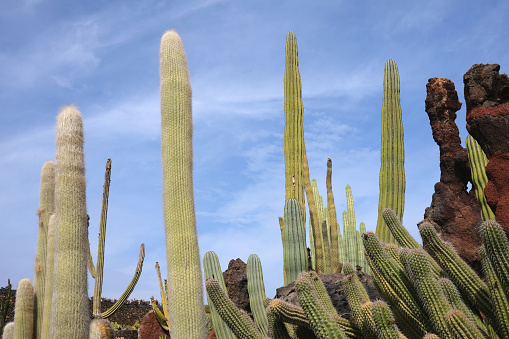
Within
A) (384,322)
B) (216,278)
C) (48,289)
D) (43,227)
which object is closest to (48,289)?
(48,289)

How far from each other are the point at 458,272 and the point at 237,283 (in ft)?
15.7

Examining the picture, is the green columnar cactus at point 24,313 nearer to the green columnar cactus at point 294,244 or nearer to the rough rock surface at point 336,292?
the green columnar cactus at point 294,244

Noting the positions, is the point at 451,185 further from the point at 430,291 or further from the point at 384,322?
the point at 384,322

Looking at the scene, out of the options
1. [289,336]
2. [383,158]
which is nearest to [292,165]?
[383,158]

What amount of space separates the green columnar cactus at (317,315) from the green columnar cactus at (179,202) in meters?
2.03

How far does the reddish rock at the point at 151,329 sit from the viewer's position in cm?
1054

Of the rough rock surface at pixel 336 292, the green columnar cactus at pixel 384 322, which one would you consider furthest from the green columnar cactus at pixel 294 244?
the green columnar cactus at pixel 384 322

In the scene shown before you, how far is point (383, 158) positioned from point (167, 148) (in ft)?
10.0

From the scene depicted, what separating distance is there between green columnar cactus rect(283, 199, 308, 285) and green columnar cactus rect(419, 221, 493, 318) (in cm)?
300

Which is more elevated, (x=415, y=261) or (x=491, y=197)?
(x=491, y=197)

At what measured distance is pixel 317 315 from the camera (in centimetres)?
329

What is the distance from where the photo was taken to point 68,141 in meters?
6.02

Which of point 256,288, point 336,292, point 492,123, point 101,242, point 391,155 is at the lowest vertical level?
point 336,292

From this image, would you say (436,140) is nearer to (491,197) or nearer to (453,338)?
(491,197)
